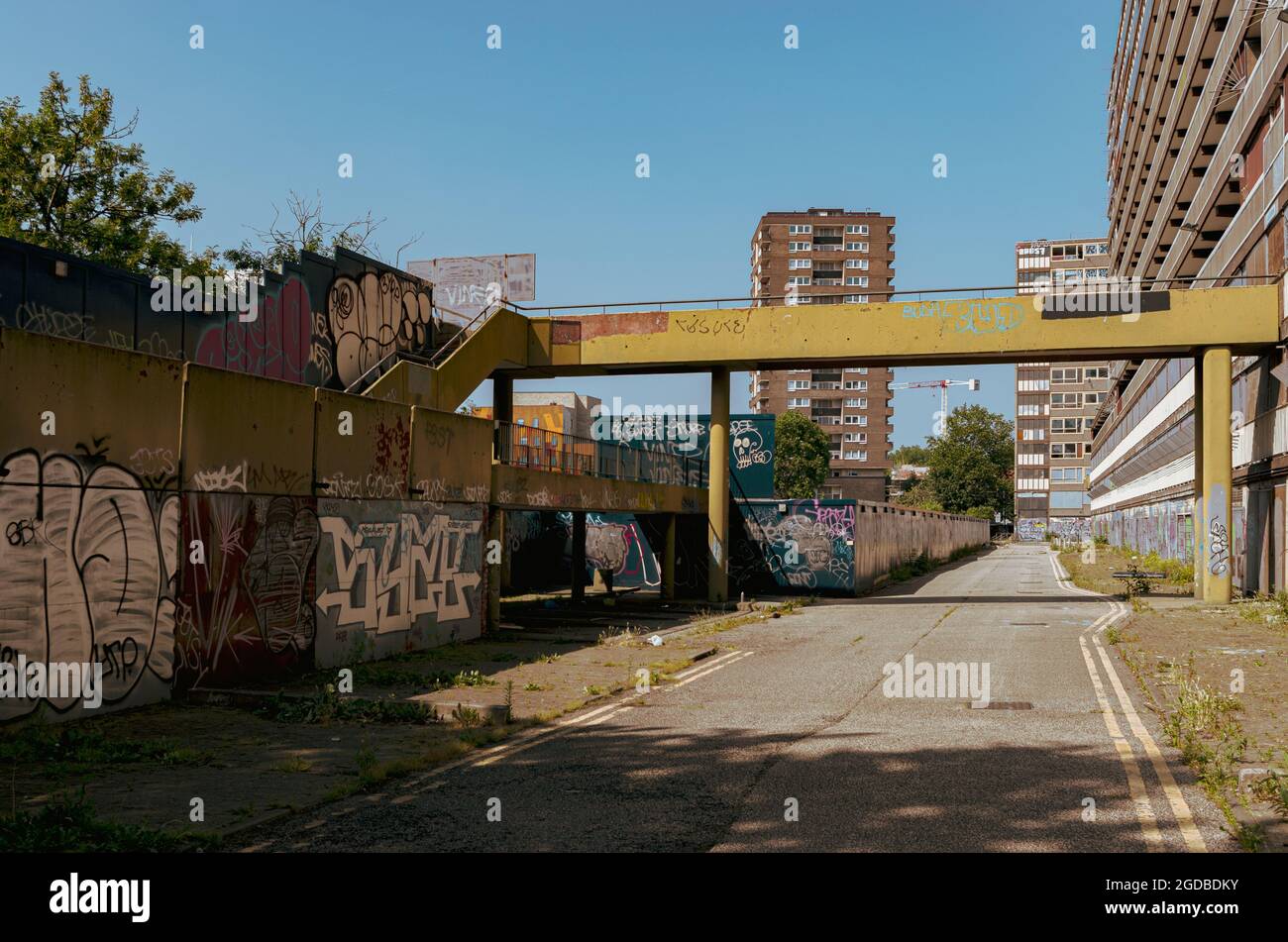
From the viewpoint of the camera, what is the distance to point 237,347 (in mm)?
20203

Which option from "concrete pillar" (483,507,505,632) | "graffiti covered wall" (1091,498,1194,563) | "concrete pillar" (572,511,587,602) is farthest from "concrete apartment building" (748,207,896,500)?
"concrete pillar" (483,507,505,632)

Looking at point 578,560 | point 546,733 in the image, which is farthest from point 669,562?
point 546,733

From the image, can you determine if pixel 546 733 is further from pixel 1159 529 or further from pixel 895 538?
pixel 1159 529

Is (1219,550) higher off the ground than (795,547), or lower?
higher

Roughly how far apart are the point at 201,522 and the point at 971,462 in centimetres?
13412

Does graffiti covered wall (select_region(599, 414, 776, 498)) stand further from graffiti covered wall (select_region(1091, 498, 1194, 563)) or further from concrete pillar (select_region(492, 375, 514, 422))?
graffiti covered wall (select_region(1091, 498, 1194, 563))

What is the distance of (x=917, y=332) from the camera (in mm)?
29922

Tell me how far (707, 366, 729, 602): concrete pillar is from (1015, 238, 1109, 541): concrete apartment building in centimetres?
10744

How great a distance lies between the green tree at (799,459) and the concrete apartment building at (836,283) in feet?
99.2

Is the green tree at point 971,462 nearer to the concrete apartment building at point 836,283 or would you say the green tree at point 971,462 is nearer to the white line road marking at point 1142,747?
the concrete apartment building at point 836,283
